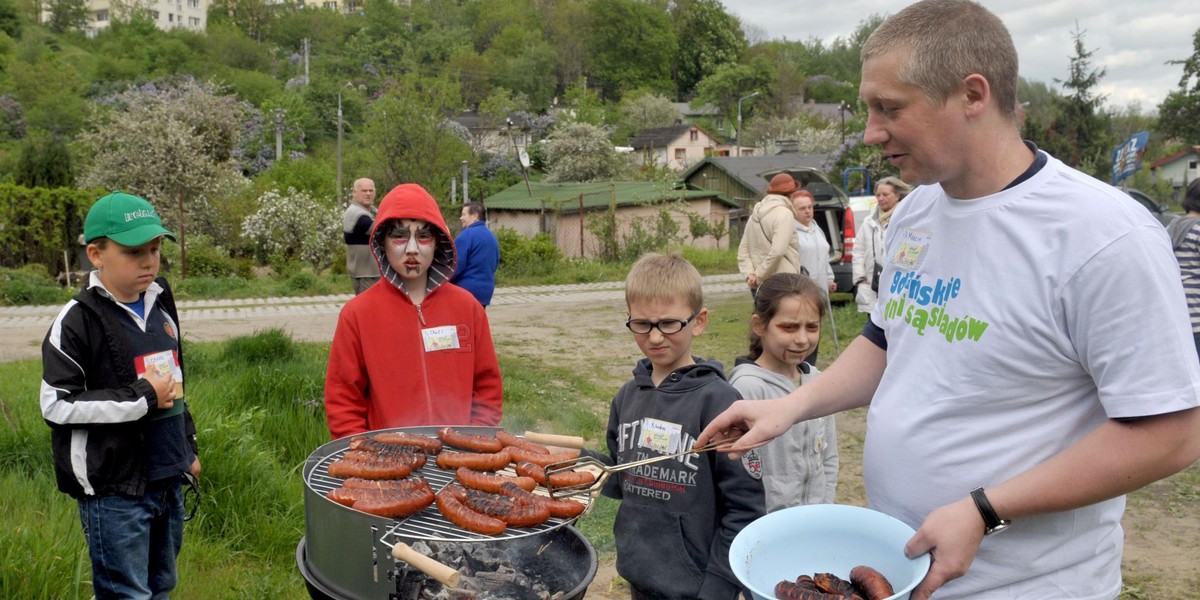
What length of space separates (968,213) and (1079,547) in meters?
0.70

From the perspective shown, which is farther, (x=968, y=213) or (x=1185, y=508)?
(x=1185, y=508)

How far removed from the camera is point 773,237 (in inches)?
340

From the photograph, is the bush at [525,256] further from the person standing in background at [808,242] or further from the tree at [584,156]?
the tree at [584,156]

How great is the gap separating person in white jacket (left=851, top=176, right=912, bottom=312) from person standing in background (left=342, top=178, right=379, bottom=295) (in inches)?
216

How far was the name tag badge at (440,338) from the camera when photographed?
368 centimetres

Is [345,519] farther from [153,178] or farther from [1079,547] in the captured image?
[153,178]

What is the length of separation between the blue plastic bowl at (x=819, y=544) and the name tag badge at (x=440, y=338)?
202cm

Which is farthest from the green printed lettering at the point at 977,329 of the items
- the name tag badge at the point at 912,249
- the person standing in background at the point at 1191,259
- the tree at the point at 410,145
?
the tree at the point at 410,145

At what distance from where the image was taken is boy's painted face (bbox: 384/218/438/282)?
3723 mm

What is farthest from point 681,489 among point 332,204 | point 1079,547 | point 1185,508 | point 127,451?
point 332,204

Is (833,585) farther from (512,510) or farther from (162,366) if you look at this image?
(162,366)

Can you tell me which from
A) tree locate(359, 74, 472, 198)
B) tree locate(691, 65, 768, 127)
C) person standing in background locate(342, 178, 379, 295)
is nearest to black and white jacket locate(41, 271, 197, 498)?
person standing in background locate(342, 178, 379, 295)

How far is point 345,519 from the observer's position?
2.28m

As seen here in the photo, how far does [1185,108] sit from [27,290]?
5368 cm
